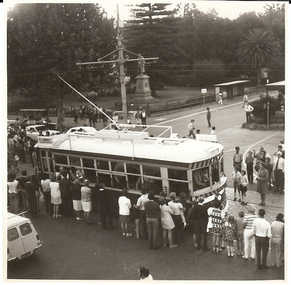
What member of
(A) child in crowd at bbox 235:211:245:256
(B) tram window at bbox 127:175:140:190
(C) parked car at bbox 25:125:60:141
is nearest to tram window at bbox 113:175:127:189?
(B) tram window at bbox 127:175:140:190

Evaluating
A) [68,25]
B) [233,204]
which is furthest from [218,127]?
[233,204]

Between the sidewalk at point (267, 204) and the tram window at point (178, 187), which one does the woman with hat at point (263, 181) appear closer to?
the sidewalk at point (267, 204)

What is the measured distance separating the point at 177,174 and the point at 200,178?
0.65 meters

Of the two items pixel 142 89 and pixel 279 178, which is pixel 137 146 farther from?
pixel 142 89

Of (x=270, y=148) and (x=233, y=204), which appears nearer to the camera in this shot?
(x=233, y=204)

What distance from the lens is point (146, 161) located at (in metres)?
11.6

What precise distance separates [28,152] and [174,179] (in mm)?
10520

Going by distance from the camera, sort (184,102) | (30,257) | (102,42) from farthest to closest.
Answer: (184,102) < (102,42) < (30,257)

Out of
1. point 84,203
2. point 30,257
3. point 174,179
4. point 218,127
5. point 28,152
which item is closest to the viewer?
point 30,257

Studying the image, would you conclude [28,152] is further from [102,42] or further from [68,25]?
[102,42]

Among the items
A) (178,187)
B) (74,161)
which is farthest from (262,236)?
Answer: (74,161)

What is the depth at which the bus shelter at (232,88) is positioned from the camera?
36.9 meters

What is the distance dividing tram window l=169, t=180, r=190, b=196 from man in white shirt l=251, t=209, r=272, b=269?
2331 mm
